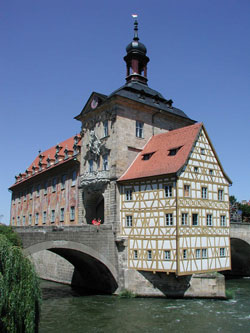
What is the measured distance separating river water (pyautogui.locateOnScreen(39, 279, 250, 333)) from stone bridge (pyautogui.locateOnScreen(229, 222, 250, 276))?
9491mm

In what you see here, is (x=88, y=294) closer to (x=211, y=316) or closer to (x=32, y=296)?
(x=211, y=316)

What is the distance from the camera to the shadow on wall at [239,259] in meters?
35.7

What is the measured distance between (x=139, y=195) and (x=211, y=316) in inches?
363

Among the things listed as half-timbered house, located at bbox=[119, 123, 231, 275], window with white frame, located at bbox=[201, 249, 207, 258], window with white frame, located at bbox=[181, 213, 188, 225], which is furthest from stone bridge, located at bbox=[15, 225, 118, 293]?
window with white frame, located at bbox=[201, 249, 207, 258]

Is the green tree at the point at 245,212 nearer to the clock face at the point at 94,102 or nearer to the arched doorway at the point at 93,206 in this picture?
the arched doorway at the point at 93,206

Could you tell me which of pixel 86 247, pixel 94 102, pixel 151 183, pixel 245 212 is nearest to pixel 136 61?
pixel 94 102

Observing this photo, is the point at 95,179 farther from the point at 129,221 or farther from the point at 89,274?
the point at 89,274

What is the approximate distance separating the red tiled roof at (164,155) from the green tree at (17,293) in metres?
12.8

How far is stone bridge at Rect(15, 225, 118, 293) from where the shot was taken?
858 inches

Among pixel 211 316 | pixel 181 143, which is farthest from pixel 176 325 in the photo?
Answer: pixel 181 143

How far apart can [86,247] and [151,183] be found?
586 cm

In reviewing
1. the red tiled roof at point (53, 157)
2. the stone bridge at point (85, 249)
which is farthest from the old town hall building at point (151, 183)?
the red tiled roof at point (53, 157)

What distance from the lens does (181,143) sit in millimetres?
25375

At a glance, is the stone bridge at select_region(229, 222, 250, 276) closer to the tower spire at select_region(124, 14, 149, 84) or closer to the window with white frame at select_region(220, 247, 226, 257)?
the window with white frame at select_region(220, 247, 226, 257)
